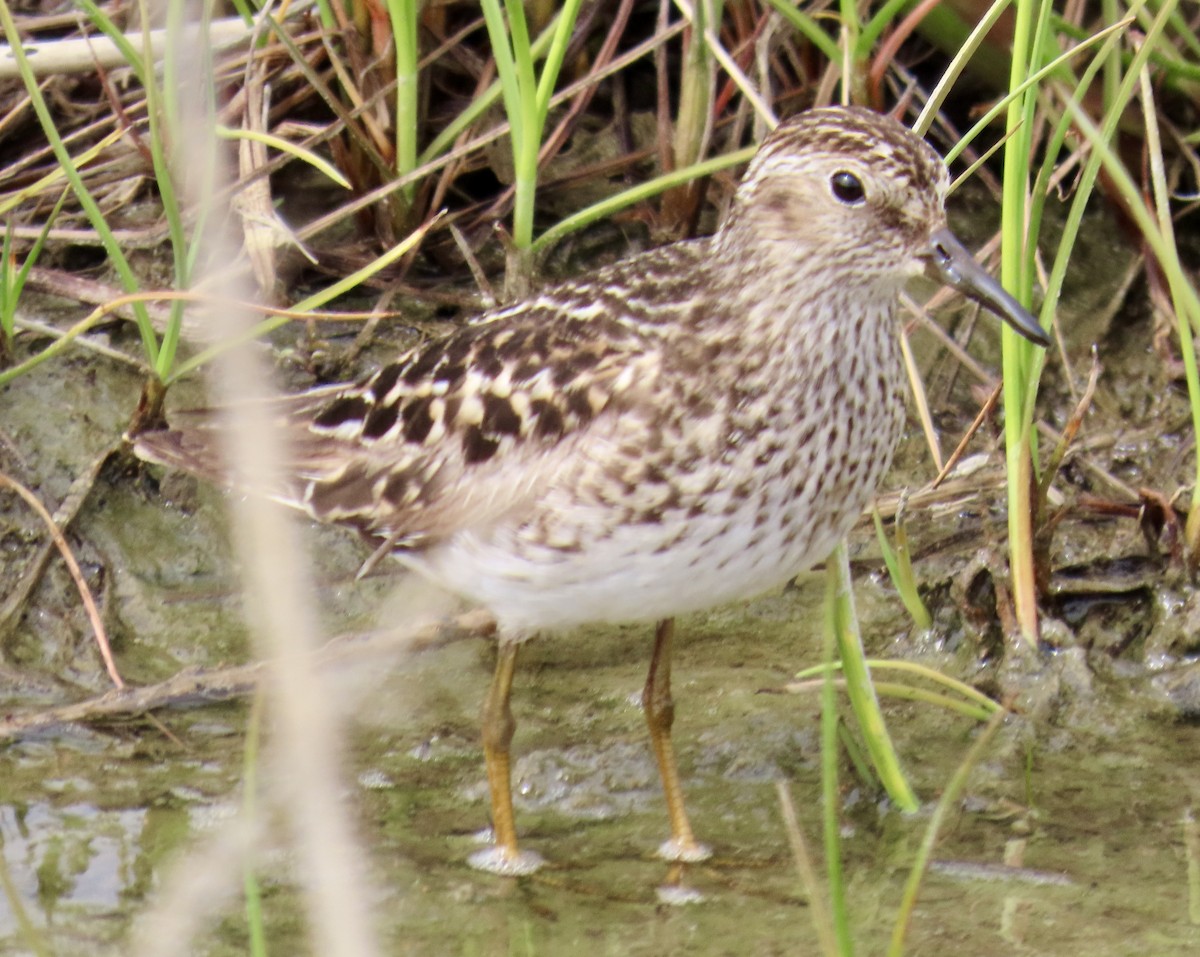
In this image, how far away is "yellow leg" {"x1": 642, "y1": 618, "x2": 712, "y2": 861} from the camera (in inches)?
137

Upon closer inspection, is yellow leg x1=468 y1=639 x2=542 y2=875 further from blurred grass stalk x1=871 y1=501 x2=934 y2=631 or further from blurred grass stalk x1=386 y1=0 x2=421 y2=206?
blurred grass stalk x1=386 y1=0 x2=421 y2=206

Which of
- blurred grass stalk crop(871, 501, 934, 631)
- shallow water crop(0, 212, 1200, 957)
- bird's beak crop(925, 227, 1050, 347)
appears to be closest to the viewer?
bird's beak crop(925, 227, 1050, 347)

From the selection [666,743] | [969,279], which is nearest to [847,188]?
[969,279]

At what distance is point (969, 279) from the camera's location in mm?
3062

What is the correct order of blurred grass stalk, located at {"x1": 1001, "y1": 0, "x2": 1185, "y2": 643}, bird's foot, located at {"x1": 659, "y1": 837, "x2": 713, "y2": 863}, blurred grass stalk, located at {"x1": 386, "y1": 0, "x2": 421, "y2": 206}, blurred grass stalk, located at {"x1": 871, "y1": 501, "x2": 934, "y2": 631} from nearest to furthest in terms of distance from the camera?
blurred grass stalk, located at {"x1": 1001, "y1": 0, "x2": 1185, "y2": 643} → bird's foot, located at {"x1": 659, "y1": 837, "x2": 713, "y2": 863} → blurred grass stalk, located at {"x1": 871, "y1": 501, "x2": 934, "y2": 631} → blurred grass stalk, located at {"x1": 386, "y1": 0, "x2": 421, "y2": 206}

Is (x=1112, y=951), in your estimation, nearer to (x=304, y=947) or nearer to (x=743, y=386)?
(x=743, y=386)

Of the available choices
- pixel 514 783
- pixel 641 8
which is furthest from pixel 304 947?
pixel 641 8

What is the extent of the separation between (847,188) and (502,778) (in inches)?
53.4

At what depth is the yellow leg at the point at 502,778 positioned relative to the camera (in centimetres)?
343

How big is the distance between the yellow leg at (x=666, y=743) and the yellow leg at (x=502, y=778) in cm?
28

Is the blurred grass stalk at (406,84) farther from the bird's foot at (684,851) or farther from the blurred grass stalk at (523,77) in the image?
the bird's foot at (684,851)

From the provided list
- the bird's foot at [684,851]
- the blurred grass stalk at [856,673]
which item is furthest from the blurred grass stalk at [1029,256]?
the bird's foot at [684,851]

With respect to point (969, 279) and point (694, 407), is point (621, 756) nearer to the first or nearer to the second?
point (694, 407)

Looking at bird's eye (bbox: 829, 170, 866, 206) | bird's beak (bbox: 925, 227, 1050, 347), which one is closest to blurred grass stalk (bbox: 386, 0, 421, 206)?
bird's eye (bbox: 829, 170, 866, 206)
